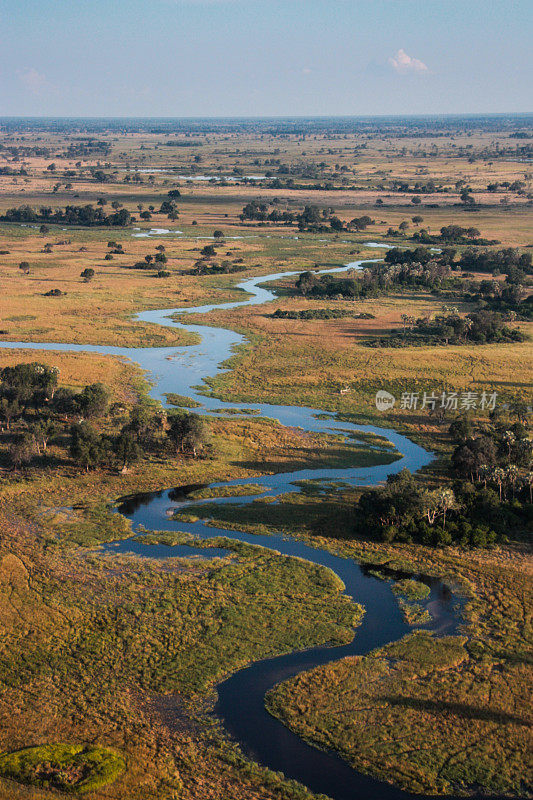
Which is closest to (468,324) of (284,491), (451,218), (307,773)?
(284,491)

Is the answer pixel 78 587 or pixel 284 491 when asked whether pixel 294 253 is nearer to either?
pixel 284 491

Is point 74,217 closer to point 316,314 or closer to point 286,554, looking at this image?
point 316,314

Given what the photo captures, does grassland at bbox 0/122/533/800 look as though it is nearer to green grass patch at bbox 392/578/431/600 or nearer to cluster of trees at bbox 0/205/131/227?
green grass patch at bbox 392/578/431/600

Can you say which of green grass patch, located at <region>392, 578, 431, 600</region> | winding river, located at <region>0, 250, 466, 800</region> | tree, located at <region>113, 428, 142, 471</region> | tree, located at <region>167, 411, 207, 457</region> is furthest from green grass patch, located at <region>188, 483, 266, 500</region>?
green grass patch, located at <region>392, 578, 431, 600</region>

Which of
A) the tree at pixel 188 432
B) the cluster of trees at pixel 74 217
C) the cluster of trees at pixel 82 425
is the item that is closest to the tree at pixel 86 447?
the cluster of trees at pixel 82 425

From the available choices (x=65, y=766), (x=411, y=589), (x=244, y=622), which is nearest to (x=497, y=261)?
(x=411, y=589)
